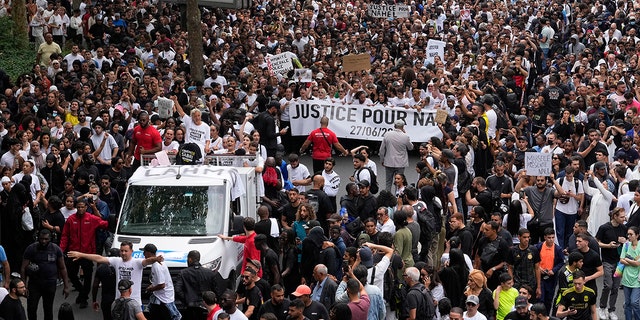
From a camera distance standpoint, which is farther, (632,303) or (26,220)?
(26,220)

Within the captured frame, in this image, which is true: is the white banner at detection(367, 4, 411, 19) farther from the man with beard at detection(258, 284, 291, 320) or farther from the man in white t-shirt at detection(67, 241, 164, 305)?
the man with beard at detection(258, 284, 291, 320)

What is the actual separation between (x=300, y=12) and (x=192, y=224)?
21.7 metres

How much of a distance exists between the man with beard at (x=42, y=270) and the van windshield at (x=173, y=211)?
1.02 m

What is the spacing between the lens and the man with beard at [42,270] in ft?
52.3

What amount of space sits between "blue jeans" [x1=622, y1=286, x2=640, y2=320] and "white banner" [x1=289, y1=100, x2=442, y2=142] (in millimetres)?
9851

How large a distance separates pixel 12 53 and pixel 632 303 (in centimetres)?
2064

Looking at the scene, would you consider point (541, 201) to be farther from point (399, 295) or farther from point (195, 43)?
point (195, 43)

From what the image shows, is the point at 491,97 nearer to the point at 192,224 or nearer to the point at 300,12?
the point at 192,224

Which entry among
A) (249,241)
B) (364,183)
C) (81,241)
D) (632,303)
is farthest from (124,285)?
(632,303)

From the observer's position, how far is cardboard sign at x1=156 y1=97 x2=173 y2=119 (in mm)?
22094

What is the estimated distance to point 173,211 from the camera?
662 inches

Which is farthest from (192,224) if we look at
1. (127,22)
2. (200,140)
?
(127,22)

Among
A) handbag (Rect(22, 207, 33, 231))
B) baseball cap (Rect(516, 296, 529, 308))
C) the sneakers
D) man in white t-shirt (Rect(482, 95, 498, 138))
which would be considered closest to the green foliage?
handbag (Rect(22, 207, 33, 231))

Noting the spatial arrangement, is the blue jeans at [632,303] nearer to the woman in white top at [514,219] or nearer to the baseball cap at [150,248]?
the woman in white top at [514,219]
